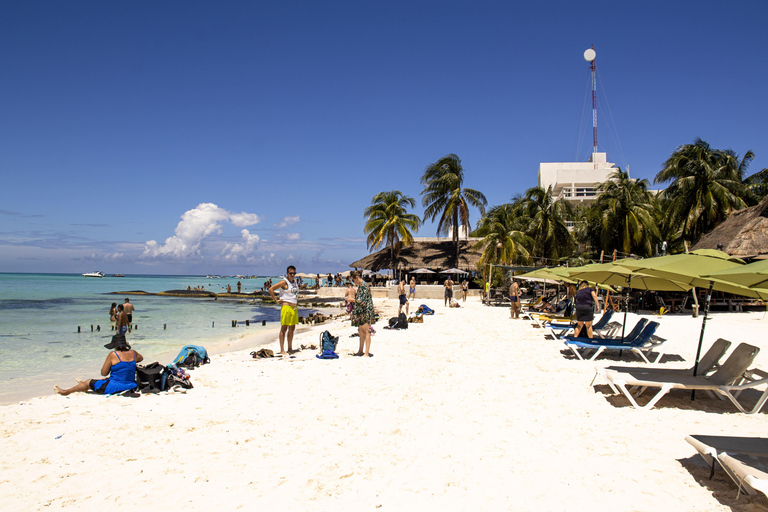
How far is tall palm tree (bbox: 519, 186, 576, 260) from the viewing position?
90.9 feet

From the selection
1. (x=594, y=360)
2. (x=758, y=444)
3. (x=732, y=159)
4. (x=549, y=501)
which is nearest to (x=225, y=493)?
(x=549, y=501)

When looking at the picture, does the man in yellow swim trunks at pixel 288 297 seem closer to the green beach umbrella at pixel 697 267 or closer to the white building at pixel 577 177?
the green beach umbrella at pixel 697 267

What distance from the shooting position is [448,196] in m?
34.3

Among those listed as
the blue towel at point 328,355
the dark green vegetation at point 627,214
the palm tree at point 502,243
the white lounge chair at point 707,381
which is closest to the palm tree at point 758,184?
the dark green vegetation at point 627,214

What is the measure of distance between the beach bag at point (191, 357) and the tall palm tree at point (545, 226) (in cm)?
2367

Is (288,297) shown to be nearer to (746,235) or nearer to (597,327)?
(597,327)

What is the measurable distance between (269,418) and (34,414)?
3.01 metres

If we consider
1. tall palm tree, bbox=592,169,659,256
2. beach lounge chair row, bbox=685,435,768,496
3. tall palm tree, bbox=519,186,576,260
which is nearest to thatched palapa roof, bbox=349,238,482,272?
tall palm tree, bbox=519,186,576,260

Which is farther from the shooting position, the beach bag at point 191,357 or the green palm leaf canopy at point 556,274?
the green palm leaf canopy at point 556,274

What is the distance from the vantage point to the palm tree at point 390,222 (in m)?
33.4

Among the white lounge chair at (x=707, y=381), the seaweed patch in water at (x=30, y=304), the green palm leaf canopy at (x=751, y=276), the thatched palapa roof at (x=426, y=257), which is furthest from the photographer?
the thatched palapa roof at (x=426, y=257)

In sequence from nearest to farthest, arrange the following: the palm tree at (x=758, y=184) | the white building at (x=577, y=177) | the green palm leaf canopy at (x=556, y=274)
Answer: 1. the green palm leaf canopy at (x=556, y=274)
2. the palm tree at (x=758, y=184)
3. the white building at (x=577, y=177)

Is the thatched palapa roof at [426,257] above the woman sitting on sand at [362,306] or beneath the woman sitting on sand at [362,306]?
above

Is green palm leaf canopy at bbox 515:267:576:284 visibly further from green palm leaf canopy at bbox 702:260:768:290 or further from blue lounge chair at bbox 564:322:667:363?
green palm leaf canopy at bbox 702:260:768:290
